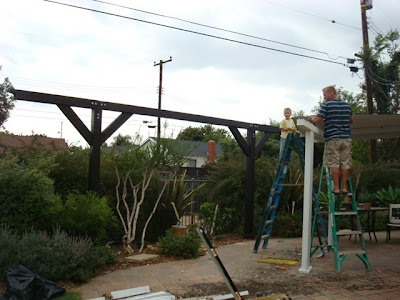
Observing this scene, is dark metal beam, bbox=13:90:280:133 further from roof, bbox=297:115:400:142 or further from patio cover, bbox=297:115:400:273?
patio cover, bbox=297:115:400:273

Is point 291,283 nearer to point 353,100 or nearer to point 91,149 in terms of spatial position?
point 91,149

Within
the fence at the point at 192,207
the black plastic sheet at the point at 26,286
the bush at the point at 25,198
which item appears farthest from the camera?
the fence at the point at 192,207

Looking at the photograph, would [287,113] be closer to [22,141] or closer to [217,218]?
[217,218]

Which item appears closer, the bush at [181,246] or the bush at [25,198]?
the bush at [25,198]

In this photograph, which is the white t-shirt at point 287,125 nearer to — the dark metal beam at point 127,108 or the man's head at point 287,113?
the man's head at point 287,113

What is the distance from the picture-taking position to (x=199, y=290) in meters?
Answer: 4.91

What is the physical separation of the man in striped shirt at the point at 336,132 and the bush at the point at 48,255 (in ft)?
12.1

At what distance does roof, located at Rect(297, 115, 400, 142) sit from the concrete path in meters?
2.15

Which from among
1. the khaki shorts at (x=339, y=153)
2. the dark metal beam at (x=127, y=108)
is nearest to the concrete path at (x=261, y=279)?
the khaki shorts at (x=339, y=153)

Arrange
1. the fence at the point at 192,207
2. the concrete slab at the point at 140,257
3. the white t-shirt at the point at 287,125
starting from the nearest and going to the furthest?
the concrete slab at the point at 140,257
the white t-shirt at the point at 287,125
the fence at the point at 192,207

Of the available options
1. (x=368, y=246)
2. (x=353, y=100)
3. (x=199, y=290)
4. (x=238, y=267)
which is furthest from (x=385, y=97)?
(x=199, y=290)

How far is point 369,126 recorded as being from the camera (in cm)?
703

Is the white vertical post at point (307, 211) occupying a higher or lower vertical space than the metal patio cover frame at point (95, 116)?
lower

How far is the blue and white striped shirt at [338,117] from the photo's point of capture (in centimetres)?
597
